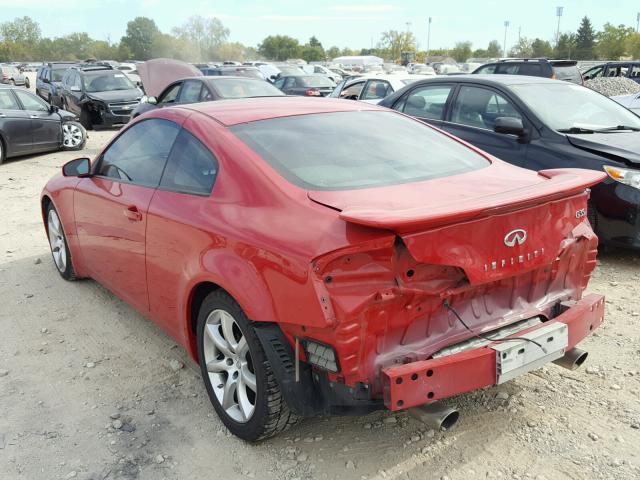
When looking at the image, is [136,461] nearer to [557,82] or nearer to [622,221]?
[622,221]

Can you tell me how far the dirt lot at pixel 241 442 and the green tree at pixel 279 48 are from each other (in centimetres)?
11520

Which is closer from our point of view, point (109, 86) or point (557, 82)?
point (557, 82)

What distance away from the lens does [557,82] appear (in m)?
6.82

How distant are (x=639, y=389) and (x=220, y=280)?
237 cm

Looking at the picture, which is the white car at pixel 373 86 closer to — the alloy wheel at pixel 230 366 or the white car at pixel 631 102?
the white car at pixel 631 102

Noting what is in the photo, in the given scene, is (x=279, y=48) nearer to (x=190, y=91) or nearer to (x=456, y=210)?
(x=190, y=91)

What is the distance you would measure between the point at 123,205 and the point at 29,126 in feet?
31.0

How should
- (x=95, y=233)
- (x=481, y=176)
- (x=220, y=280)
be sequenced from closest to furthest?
(x=220, y=280)
(x=481, y=176)
(x=95, y=233)

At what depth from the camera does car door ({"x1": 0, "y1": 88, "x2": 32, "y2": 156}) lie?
1159 centimetres

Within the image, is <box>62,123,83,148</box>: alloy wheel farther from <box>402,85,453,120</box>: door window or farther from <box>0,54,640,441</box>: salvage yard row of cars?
<box>0,54,640,441</box>: salvage yard row of cars

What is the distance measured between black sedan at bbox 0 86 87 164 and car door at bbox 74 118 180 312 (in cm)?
827

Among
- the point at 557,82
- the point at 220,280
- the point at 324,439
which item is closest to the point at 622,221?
the point at 557,82

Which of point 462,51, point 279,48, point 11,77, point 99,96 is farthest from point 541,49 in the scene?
point 99,96

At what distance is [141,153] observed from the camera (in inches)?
155
